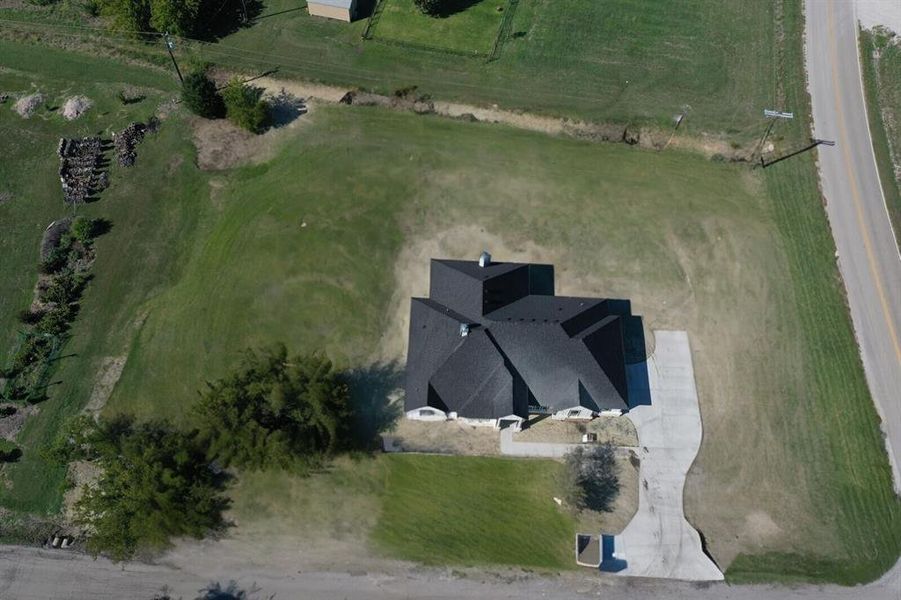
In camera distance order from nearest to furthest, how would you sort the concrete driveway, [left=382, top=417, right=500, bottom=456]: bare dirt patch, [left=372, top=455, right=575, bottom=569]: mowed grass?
the concrete driveway, [left=372, top=455, right=575, bottom=569]: mowed grass, [left=382, top=417, right=500, bottom=456]: bare dirt patch

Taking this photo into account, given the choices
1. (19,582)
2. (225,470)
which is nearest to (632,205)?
(225,470)

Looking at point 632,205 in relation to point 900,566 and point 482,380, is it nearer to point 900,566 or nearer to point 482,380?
point 482,380

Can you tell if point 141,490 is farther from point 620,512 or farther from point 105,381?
point 620,512

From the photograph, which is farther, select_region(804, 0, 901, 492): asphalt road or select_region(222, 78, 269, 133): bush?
select_region(222, 78, 269, 133): bush

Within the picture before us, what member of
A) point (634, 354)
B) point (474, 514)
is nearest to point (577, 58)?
point (634, 354)

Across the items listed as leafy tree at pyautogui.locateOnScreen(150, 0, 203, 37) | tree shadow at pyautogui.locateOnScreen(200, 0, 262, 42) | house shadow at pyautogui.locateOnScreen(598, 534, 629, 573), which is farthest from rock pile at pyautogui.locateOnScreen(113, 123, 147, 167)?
house shadow at pyautogui.locateOnScreen(598, 534, 629, 573)

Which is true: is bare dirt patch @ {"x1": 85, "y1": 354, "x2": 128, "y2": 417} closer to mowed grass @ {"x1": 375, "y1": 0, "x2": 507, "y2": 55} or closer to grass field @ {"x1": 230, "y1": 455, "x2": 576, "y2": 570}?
grass field @ {"x1": 230, "y1": 455, "x2": 576, "y2": 570}

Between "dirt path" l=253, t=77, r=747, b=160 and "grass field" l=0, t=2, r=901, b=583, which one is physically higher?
"dirt path" l=253, t=77, r=747, b=160
